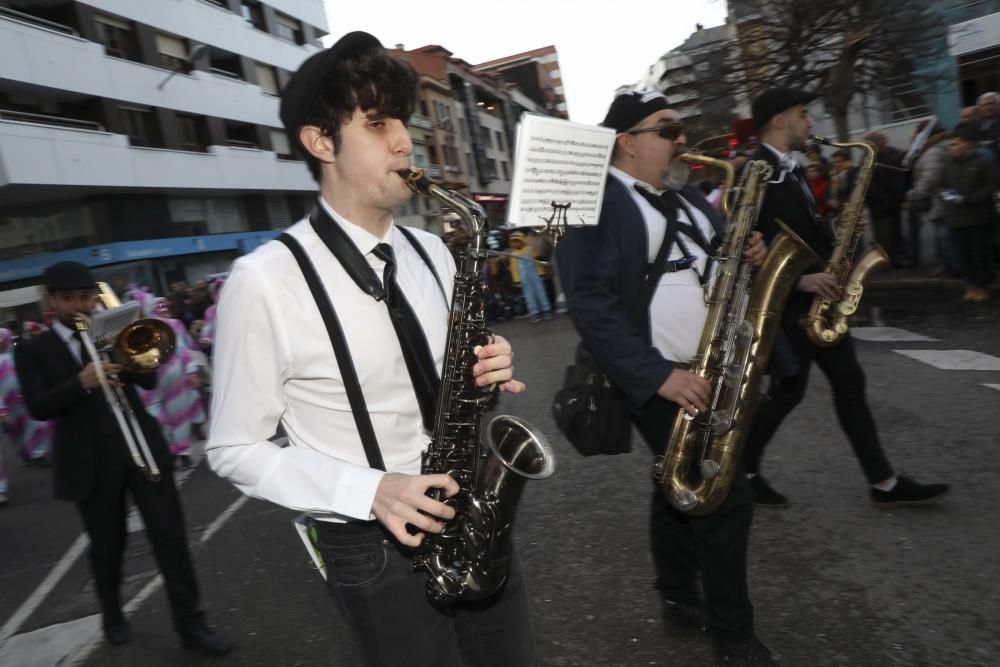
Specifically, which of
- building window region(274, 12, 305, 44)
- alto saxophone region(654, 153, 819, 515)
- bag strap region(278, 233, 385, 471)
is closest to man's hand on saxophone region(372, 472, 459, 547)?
bag strap region(278, 233, 385, 471)

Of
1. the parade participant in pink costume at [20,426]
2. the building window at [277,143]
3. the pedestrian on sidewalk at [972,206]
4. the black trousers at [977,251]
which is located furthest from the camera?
the building window at [277,143]

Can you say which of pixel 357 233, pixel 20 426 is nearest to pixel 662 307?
pixel 357 233

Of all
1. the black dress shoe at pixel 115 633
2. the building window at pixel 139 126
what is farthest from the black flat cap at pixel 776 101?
the building window at pixel 139 126

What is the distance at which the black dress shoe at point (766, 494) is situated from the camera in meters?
4.22

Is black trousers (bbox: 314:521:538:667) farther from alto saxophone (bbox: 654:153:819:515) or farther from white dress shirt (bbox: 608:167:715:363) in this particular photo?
white dress shirt (bbox: 608:167:715:363)

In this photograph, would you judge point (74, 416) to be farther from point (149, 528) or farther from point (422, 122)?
point (422, 122)

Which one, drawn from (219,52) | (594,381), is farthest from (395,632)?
(219,52)

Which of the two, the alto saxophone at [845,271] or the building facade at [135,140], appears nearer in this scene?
the alto saxophone at [845,271]

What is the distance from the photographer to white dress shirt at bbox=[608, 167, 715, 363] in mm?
2877

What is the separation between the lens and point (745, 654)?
102 inches

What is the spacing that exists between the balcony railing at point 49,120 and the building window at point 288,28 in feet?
41.9

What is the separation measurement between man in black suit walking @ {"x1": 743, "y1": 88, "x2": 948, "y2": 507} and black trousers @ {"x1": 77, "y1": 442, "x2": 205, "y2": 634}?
3058 mm

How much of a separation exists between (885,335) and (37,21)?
76.0ft

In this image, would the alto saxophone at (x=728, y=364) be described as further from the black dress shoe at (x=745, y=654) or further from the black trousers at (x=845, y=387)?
the black trousers at (x=845, y=387)
